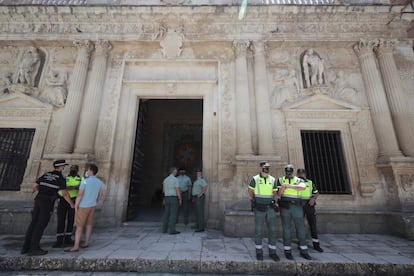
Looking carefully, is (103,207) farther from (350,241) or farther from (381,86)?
(381,86)

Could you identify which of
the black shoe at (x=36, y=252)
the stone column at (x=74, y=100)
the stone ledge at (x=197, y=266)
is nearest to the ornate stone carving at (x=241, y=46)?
the stone column at (x=74, y=100)

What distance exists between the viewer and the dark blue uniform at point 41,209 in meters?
3.80

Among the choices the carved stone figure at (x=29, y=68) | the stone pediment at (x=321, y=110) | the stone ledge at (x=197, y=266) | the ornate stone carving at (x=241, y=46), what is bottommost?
the stone ledge at (x=197, y=266)

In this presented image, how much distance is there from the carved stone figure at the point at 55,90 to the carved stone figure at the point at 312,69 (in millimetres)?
8573

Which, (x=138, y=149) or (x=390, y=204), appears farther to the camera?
(x=138, y=149)

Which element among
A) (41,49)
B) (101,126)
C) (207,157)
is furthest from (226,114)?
(41,49)

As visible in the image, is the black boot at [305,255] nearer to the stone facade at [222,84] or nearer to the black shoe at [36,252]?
the stone facade at [222,84]

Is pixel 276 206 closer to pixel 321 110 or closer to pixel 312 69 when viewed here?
pixel 321 110

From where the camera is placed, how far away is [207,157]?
6539 mm

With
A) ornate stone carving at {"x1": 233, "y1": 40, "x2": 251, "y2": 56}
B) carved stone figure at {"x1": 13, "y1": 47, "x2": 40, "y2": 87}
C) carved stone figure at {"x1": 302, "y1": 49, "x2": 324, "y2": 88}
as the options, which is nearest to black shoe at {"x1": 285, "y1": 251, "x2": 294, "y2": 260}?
carved stone figure at {"x1": 302, "y1": 49, "x2": 324, "y2": 88}

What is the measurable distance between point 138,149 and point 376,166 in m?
7.93

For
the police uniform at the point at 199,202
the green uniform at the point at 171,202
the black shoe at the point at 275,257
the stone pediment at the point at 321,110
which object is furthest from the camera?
the stone pediment at the point at 321,110

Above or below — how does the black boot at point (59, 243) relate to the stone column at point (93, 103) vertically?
below

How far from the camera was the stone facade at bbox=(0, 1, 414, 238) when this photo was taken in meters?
6.18
